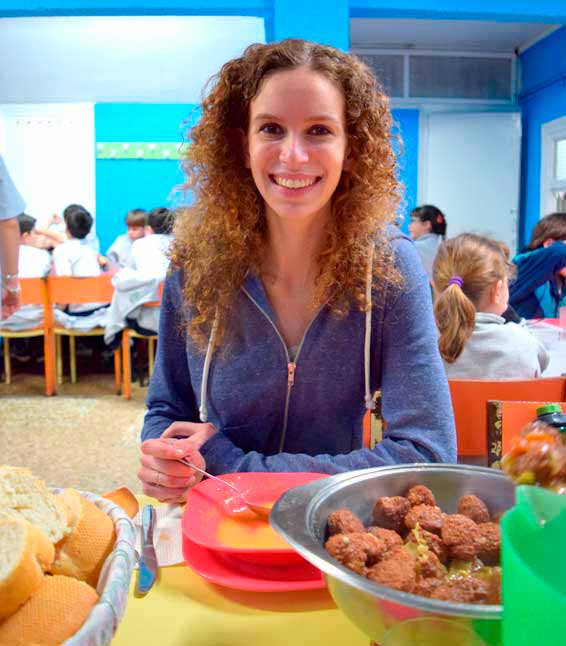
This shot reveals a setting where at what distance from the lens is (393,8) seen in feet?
16.0

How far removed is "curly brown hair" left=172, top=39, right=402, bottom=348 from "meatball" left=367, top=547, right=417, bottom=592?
2.33ft

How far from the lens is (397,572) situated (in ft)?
1.94

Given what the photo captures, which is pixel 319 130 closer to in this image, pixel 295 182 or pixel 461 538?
pixel 295 182

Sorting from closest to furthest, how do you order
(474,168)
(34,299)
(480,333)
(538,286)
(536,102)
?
1. (480,333)
2. (538,286)
3. (34,299)
4. (536,102)
5. (474,168)

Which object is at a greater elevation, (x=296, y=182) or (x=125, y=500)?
(x=296, y=182)

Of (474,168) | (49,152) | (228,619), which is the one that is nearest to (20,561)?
(228,619)

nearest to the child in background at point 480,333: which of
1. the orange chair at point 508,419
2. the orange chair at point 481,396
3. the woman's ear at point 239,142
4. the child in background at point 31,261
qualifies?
the orange chair at point 481,396

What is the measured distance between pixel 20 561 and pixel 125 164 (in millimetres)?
7625

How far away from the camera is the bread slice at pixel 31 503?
0.68 meters

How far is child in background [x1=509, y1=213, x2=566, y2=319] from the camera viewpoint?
4.07m

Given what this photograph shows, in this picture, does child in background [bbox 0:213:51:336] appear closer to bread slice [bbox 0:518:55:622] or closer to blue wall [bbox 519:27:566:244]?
bread slice [bbox 0:518:55:622]

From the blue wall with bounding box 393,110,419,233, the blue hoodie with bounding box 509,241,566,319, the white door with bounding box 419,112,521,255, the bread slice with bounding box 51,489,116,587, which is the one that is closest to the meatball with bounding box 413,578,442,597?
the bread slice with bounding box 51,489,116,587

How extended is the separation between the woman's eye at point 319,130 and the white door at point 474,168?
7.36m

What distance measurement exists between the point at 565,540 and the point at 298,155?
990 mm
